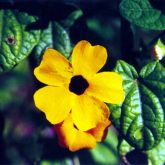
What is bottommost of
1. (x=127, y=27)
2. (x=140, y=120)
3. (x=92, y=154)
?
(x=92, y=154)

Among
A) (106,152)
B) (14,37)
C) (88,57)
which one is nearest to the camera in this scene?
(88,57)

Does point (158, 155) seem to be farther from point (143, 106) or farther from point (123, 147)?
point (143, 106)

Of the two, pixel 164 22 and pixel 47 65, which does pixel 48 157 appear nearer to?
pixel 47 65

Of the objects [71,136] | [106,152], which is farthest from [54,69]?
→ [106,152]

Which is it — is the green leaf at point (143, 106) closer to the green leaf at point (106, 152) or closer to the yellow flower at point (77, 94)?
the yellow flower at point (77, 94)

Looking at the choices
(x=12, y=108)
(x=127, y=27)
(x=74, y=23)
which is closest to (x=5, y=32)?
(x=74, y=23)

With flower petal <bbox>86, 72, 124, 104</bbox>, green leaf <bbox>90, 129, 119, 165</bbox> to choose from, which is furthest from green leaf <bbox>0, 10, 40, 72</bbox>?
green leaf <bbox>90, 129, 119, 165</bbox>

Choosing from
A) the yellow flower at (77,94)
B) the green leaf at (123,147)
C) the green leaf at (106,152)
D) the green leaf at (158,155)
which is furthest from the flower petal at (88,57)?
the green leaf at (106,152)
